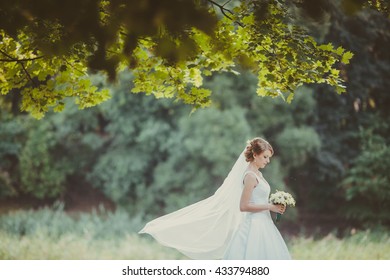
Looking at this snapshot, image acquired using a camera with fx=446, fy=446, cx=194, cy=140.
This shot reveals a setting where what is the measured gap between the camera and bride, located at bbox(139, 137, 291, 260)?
342 cm

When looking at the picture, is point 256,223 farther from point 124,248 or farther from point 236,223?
point 124,248

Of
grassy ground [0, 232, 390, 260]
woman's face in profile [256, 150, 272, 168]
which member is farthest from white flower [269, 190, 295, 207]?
grassy ground [0, 232, 390, 260]

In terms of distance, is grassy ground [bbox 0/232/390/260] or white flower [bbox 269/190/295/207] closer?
white flower [bbox 269/190/295/207]

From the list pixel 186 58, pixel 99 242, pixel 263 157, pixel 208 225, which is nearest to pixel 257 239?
pixel 208 225

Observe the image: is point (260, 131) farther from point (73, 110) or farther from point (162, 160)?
point (73, 110)

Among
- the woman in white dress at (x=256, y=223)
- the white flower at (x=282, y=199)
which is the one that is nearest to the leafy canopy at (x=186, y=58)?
the woman in white dress at (x=256, y=223)

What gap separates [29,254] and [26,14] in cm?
507

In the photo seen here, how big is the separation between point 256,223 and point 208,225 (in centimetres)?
42

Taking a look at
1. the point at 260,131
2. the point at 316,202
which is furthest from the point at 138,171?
the point at 316,202

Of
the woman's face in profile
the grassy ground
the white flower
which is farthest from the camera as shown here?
the grassy ground

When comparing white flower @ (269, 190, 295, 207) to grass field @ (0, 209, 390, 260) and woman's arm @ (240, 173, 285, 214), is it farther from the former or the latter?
grass field @ (0, 209, 390, 260)

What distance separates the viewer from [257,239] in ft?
11.2

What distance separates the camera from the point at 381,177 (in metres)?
7.79

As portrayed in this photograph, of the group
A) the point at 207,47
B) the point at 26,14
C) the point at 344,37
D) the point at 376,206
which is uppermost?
the point at 26,14
